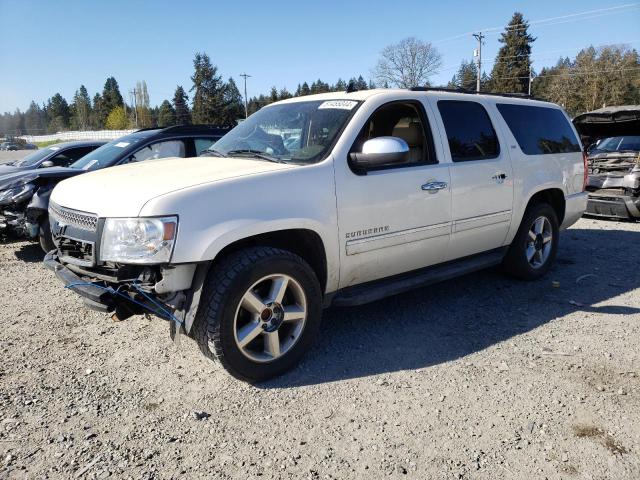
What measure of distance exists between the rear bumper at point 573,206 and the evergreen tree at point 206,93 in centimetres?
8161

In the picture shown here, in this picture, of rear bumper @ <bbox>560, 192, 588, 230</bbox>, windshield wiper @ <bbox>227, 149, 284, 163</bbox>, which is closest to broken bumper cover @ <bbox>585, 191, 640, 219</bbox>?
rear bumper @ <bbox>560, 192, 588, 230</bbox>

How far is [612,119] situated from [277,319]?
893 centimetres

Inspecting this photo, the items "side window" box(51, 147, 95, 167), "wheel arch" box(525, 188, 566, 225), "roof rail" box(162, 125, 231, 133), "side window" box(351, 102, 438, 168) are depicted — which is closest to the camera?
"side window" box(351, 102, 438, 168)

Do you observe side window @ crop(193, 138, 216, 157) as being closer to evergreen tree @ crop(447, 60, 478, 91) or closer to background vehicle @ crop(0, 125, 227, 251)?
background vehicle @ crop(0, 125, 227, 251)

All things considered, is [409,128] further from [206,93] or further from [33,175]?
[206,93]

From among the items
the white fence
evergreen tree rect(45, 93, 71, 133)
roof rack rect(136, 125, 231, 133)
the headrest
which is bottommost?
the headrest

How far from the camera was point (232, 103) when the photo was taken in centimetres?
8756

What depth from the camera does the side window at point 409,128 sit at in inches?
157

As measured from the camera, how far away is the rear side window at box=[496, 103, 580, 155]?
16.3ft

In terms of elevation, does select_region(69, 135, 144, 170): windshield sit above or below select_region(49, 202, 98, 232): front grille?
above

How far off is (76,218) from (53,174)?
3.68m

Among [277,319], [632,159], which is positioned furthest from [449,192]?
[632,159]

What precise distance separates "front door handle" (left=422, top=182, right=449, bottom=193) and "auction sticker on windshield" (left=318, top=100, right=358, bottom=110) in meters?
0.87

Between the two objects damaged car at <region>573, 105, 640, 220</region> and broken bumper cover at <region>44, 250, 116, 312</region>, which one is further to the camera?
damaged car at <region>573, 105, 640, 220</region>
